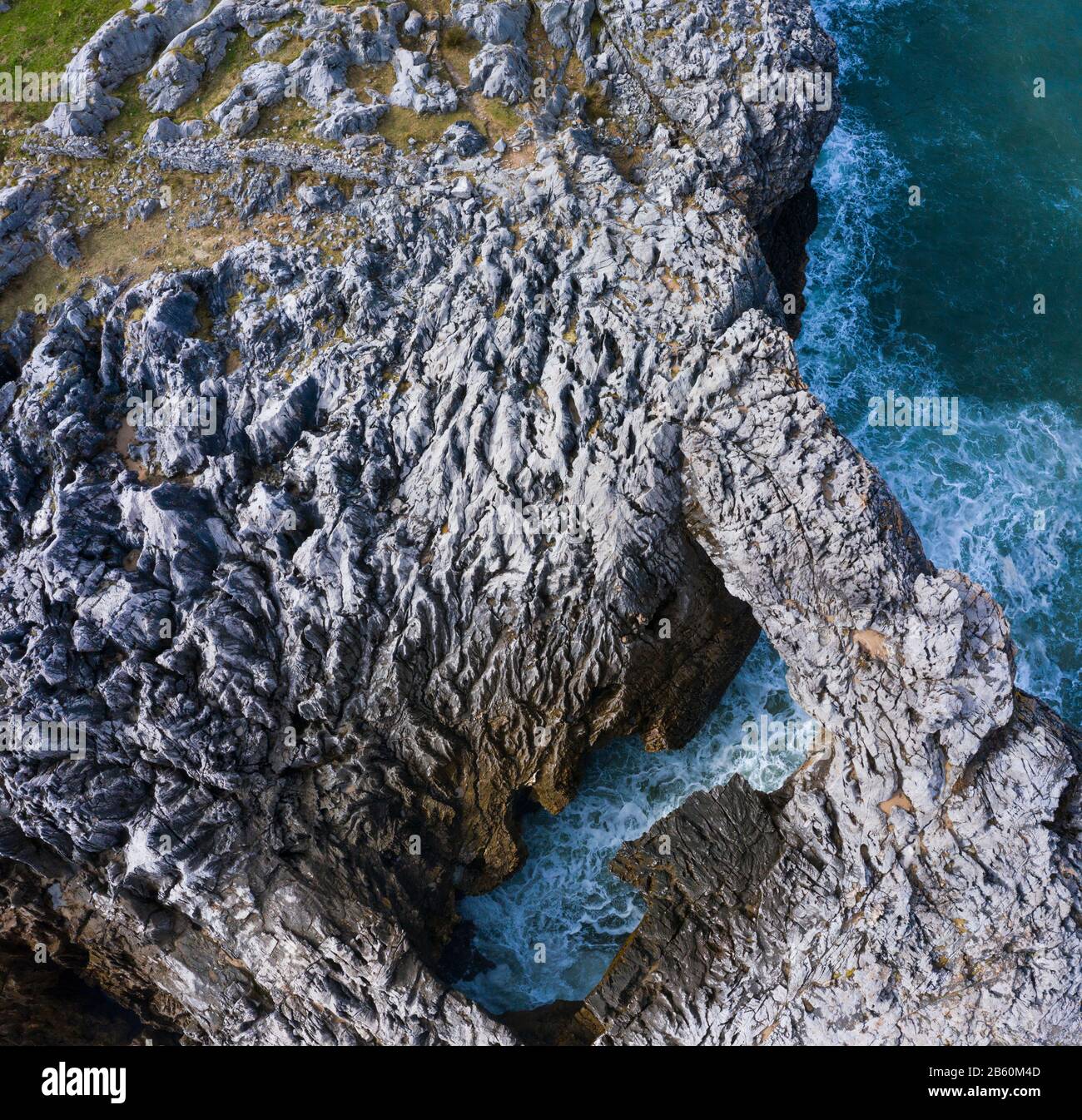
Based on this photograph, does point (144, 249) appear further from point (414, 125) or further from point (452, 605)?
point (452, 605)

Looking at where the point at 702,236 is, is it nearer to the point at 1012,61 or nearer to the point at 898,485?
the point at 898,485

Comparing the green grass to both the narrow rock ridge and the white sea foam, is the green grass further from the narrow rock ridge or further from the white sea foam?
the white sea foam

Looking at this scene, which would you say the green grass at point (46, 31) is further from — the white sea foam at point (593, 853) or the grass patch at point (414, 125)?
the white sea foam at point (593, 853)

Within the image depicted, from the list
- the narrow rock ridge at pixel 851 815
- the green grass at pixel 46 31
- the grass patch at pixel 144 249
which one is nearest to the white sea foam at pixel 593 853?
the narrow rock ridge at pixel 851 815

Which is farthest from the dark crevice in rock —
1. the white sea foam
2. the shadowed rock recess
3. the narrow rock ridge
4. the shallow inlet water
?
the white sea foam

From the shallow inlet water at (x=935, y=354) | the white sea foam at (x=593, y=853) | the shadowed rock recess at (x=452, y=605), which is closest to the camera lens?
the shadowed rock recess at (x=452, y=605)
